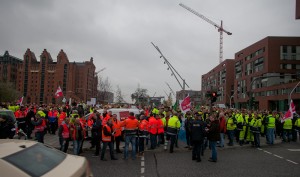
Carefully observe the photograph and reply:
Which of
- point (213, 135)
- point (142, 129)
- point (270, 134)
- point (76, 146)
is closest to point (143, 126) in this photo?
point (142, 129)

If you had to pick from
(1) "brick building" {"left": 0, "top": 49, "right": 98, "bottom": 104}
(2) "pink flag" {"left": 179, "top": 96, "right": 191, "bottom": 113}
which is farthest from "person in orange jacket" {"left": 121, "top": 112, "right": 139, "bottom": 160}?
(1) "brick building" {"left": 0, "top": 49, "right": 98, "bottom": 104}

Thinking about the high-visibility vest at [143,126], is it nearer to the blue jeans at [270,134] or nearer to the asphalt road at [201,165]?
the asphalt road at [201,165]

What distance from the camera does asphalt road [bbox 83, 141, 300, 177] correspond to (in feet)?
30.9

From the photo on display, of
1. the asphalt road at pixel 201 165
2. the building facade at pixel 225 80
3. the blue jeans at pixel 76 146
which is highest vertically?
the building facade at pixel 225 80

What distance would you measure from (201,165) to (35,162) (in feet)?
25.7

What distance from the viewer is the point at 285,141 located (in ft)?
64.8

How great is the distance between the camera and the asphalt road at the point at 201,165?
30.9 feet

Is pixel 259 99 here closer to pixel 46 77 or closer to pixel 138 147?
pixel 138 147

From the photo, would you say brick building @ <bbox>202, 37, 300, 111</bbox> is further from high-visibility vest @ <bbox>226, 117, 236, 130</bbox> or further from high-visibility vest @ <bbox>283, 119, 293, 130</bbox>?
high-visibility vest @ <bbox>226, 117, 236, 130</bbox>

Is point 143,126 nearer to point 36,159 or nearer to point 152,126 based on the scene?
point 152,126

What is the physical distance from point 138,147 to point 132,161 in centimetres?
223

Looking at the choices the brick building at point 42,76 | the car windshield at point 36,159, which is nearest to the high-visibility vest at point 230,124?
the car windshield at point 36,159

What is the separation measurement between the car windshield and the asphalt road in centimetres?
455

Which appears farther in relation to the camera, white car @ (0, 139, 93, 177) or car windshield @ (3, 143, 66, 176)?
car windshield @ (3, 143, 66, 176)
